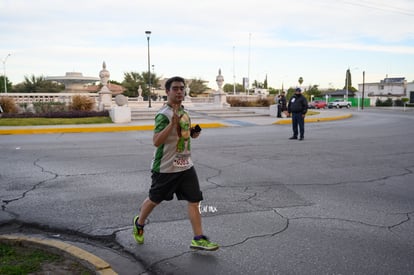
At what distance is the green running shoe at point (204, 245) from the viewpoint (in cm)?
385

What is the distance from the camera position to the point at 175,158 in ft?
12.4

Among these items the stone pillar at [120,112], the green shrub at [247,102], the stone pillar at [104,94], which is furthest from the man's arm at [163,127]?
the green shrub at [247,102]

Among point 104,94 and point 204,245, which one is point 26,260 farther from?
point 104,94

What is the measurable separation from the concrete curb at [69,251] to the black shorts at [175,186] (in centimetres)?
82

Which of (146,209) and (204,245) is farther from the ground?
(146,209)

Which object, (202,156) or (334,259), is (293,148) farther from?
(334,259)

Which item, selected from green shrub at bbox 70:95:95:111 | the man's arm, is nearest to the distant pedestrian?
green shrub at bbox 70:95:95:111

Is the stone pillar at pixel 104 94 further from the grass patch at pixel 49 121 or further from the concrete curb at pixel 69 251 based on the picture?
the concrete curb at pixel 69 251

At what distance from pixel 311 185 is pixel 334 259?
2990 mm

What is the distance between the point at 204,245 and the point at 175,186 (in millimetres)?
662

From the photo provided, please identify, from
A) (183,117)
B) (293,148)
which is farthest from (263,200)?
(293,148)

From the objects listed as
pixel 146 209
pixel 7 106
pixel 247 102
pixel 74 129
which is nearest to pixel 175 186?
pixel 146 209

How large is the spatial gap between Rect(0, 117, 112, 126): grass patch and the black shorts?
16.1 metres

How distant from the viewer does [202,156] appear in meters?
9.56
